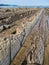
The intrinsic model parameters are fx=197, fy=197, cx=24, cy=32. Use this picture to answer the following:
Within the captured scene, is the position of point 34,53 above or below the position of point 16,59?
below

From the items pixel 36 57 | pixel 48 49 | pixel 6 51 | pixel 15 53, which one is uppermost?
pixel 6 51

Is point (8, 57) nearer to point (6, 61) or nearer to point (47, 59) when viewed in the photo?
point (6, 61)

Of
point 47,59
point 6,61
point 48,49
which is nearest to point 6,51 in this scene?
point 6,61

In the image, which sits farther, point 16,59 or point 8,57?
point 16,59

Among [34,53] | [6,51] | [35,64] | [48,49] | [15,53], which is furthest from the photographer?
[48,49]

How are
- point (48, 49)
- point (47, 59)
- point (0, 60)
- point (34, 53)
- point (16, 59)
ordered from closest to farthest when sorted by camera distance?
point (0, 60)
point (16, 59)
point (34, 53)
point (47, 59)
point (48, 49)

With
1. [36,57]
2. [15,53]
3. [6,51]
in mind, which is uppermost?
[6,51]

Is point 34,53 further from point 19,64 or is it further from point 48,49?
point 48,49

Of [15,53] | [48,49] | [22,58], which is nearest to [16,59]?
[22,58]

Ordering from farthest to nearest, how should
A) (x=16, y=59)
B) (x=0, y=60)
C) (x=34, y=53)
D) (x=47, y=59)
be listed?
(x=47, y=59) < (x=34, y=53) < (x=16, y=59) < (x=0, y=60)
